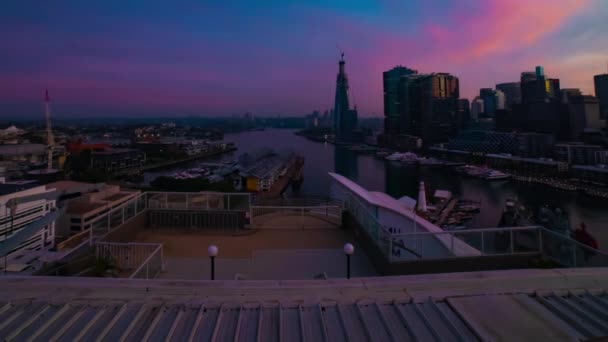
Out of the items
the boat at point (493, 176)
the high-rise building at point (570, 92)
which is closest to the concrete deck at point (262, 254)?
the boat at point (493, 176)


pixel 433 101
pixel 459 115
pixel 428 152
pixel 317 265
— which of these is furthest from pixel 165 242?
pixel 459 115

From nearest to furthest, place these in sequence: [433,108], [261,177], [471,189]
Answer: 1. [261,177]
2. [471,189]
3. [433,108]

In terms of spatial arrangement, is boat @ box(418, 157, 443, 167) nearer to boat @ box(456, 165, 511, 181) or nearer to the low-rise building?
boat @ box(456, 165, 511, 181)

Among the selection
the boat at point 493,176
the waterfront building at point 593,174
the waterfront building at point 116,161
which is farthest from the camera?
the waterfront building at point 116,161

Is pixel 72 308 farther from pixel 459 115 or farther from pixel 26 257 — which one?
pixel 459 115

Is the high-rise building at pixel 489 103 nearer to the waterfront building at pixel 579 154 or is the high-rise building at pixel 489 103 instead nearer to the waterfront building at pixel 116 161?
the waterfront building at pixel 579 154

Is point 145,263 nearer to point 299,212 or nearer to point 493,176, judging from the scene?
point 299,212

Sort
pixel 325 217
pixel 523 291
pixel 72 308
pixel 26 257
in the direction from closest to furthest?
1. pixel 72 308
2. pixel 523 291
3. pixel 325 217
4. pixel 26 257

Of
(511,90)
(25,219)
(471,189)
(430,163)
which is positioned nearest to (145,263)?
(25,219)
